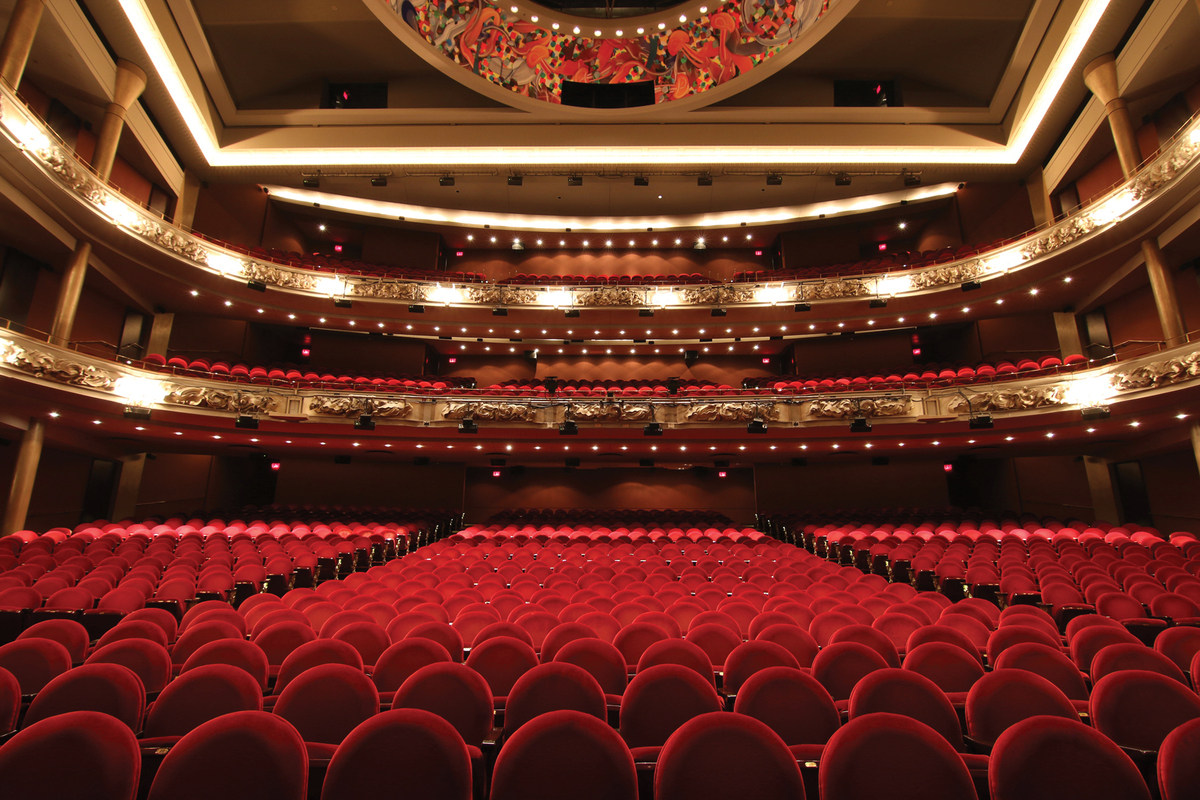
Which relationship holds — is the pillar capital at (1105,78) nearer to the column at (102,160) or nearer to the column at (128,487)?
the column at (102,160)

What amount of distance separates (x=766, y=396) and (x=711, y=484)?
14.0 ft

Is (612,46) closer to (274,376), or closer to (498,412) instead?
(498,412)

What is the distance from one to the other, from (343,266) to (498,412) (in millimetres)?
6506

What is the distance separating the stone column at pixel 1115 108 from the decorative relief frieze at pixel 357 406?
1332 centimetres

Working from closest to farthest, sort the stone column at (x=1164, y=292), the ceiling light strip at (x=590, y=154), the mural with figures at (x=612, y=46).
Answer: the stone column at (x=1164, y=292) < the ceiling light strip at (x=590, y=154) < the mural with figures at (x=612, y=46)

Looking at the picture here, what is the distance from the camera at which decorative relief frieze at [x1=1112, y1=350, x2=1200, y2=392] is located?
677cm

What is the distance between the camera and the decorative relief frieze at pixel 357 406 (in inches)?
393

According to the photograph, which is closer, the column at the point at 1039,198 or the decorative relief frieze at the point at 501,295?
the column at the point at 1039,198

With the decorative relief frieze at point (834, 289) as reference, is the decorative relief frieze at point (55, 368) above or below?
below

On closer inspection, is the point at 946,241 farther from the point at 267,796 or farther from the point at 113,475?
the point at 113,475

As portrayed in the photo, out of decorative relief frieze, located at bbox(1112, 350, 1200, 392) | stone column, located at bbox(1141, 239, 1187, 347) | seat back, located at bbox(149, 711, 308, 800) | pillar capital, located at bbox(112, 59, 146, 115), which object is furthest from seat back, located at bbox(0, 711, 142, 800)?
pillar capital, located at bbox(112, 59, 146, 115)

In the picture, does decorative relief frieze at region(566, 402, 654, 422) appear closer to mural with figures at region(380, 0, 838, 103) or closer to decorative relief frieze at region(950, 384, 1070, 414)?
decorative relief frieze at region(950, 384, 1070, 414)

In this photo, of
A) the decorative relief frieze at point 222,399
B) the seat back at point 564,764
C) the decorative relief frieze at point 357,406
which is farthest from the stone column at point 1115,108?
the decorative relief frieze at point 222,399

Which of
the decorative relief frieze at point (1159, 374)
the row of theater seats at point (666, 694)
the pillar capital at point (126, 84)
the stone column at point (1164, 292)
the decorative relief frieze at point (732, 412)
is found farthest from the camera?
the decorative relief frieze at point (732, 412)
